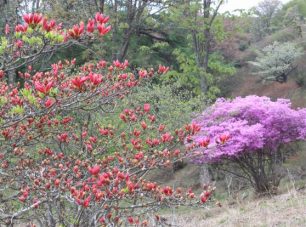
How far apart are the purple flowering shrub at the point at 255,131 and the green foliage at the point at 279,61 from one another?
923cm

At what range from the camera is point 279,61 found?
20.9 m

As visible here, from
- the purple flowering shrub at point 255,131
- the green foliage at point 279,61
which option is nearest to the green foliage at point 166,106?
the purple flowering shrub at point 255,131

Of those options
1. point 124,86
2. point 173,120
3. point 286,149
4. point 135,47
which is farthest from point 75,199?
point 135,47

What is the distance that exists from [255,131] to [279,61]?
11077 mm

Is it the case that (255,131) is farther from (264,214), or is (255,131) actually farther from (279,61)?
(279,61)

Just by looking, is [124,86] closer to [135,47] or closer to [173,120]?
[173,120]

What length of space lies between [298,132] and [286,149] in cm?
397

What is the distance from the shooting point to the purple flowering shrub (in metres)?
10.8

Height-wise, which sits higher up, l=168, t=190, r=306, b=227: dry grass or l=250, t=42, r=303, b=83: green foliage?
l=250, t=42, r=303, b=83: green foliage

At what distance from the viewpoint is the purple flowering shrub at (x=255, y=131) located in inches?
427

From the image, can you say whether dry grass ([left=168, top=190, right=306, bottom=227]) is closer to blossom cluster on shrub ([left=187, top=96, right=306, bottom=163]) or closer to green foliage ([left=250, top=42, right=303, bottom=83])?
blossom cluster on shrub ([left=187, top=96, right=306, bottom=163])

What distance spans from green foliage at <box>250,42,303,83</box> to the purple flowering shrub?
30.3 feet

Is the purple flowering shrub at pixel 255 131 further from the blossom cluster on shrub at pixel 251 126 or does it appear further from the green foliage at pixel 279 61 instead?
the green foliage at pixel 279 61

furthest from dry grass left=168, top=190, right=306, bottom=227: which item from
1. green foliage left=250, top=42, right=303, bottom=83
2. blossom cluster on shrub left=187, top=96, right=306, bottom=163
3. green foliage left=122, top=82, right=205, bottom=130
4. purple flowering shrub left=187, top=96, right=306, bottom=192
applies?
green foliage left=250, top=42, right=303, bottom=83
